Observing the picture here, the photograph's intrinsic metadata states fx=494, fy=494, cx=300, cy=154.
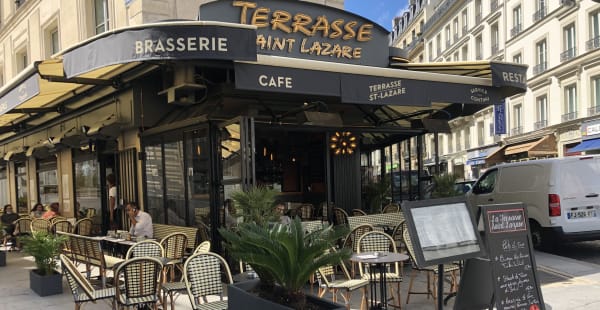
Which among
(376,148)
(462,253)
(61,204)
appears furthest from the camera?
(61,204)

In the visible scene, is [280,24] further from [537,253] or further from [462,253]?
[537,253]

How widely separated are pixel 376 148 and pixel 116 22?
6504mm

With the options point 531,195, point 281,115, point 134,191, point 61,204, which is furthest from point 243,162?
point 61,204

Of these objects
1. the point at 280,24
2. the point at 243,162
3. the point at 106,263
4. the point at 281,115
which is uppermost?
the point at 280,24

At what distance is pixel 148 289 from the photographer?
5016 millimetres

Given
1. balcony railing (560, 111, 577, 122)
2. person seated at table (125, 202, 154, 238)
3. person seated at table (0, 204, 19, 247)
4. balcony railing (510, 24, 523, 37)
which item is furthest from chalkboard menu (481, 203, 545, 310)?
balcony railing (510, 24, 523, 37)

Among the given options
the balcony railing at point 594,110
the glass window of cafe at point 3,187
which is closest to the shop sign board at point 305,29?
the glass window of cafe at point 3,187

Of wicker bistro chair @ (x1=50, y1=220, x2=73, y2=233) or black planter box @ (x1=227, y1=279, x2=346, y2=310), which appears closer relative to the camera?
black planter box @ (x1=227, y1=279, x2=346, y2=310)

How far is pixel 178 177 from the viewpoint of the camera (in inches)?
358

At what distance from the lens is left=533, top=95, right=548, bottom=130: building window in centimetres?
3166

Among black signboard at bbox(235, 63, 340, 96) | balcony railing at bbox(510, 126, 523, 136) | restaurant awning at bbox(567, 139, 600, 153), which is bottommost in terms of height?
restaurant awning at bbox(567, 139, 600, 153)

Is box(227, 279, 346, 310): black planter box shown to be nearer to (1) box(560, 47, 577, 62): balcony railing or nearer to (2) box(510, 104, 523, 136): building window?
(1) box(560, 47, 577, 62): balcony railing

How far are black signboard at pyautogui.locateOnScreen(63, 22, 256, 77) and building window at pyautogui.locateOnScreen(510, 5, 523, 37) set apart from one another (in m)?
33.3

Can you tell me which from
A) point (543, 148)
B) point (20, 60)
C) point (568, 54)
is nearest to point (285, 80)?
point (20, 60)
